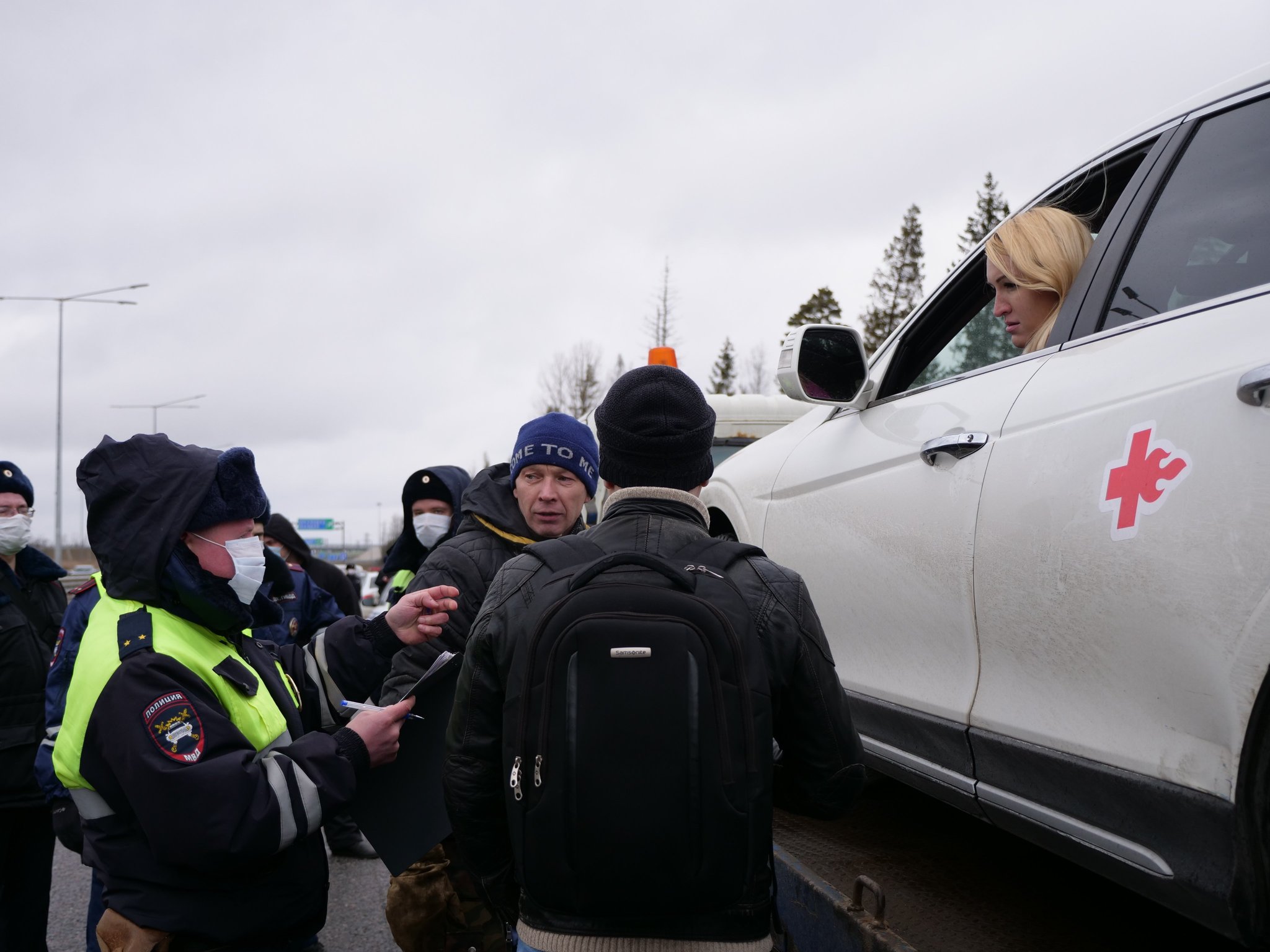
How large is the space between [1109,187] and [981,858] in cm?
174

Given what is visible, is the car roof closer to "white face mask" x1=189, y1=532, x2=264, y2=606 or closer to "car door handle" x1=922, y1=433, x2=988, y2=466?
"car door handle" x1=922, y1=433, x2=988, y2=466

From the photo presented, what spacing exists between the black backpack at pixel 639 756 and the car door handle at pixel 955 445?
0.85 metres

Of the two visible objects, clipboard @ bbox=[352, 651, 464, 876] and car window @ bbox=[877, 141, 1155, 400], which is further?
car window @ bbox=[877, 141, 1155, 400]

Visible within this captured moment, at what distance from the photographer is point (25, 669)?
3.74 meters

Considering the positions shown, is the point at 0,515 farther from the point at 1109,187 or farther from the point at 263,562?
the point at 1109,187

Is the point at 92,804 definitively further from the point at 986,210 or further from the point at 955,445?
the point at 986,210

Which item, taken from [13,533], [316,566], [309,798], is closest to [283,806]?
[309,798]

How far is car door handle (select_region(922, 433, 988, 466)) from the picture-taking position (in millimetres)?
2127

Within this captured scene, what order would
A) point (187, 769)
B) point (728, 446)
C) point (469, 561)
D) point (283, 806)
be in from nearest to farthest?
point (187, 769) < point (283, 806) < point (469, 561) < point (728, 446)

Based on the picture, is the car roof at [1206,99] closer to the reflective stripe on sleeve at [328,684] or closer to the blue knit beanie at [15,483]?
the reflective stripe on sleeve at [328,684]

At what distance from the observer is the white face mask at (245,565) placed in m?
2.29

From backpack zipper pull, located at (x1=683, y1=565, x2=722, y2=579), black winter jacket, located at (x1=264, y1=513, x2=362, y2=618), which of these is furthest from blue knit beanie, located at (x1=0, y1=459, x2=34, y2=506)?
backpack zipper pull, located at (x1=683, y1=565, x2=722, y2=579)

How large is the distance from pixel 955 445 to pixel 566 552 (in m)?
0.97

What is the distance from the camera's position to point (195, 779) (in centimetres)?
192
